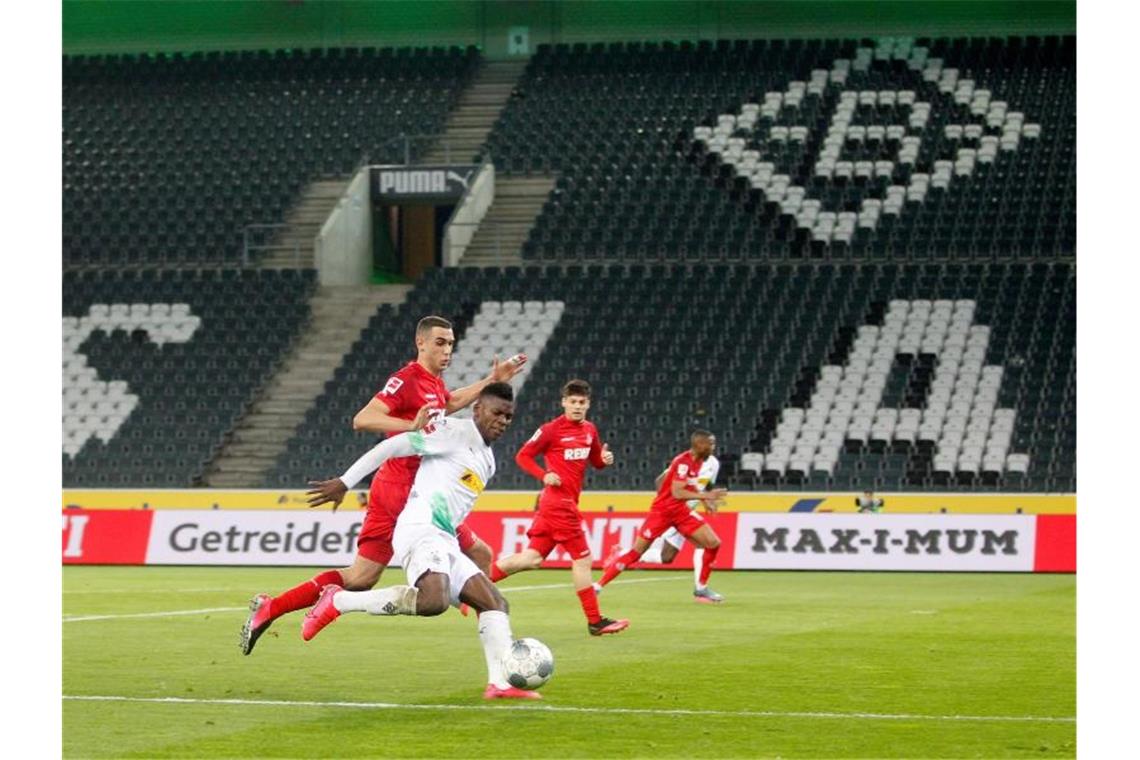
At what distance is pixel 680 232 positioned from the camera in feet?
129

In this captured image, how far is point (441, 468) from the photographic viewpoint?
10.6m

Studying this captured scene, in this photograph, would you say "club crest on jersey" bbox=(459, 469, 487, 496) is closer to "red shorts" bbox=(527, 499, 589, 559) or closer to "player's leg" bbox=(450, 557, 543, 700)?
"player's leg" bbox=(450, 557, 543, 700)

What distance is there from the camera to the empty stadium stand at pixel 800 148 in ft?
127

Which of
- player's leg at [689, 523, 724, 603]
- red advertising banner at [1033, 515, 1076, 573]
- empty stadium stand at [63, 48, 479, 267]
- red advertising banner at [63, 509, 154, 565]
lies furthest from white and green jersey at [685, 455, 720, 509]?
empty stadium stand at [63, 48, 479, 267]

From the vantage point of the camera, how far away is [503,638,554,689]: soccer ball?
33.7 feet

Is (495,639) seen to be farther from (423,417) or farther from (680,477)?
Answer: (680,477)

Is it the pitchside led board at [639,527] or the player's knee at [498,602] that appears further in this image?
the pitchside led board at [639,527]

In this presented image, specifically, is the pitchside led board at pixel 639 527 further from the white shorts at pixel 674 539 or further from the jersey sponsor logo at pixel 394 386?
the jersey sponsor logo at pixel 394 386

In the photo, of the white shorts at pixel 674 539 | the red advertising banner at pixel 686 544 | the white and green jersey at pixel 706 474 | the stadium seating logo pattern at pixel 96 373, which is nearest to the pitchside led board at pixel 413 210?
the stadium seating logo pattern at pixel 96 373

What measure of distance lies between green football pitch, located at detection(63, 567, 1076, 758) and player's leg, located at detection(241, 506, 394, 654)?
368 mm

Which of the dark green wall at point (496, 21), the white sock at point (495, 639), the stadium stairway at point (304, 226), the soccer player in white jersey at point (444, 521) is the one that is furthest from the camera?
the dark green wall at point (496, 21)

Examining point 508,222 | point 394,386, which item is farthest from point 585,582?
point 508,222

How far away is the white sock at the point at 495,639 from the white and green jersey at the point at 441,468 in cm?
55
